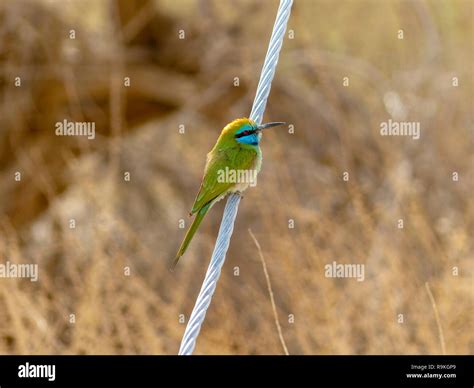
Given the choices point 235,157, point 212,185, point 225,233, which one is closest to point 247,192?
point 235,157

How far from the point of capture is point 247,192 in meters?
6.71

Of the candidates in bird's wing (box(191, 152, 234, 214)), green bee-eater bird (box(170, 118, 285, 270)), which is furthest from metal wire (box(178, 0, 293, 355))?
green bee-eater bird (box(170, 118, 285, 270))

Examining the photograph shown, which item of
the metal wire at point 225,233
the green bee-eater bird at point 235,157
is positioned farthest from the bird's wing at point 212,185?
the metal wire at point 225,233

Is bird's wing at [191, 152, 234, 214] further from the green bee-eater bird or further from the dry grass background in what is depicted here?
the dry grass background

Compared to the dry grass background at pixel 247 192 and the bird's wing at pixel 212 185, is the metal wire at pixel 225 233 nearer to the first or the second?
the bird's wing at pixel 212 185

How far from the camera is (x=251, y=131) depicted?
12.6ft

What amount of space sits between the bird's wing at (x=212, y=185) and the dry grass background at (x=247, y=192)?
2.00 metres

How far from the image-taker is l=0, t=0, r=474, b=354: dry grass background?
230 inches

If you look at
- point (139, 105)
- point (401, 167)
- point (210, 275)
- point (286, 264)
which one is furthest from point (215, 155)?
point (139, 105)

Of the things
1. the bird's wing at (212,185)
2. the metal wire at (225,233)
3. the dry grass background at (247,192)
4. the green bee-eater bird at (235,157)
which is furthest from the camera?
the dry grass background at (247,192)

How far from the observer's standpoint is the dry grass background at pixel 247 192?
5832mm

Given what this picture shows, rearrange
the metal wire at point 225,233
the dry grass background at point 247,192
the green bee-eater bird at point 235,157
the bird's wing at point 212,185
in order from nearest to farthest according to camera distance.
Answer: the metal wire at point 225,233 → the bird's wing at point 212,185 → the green bee-eater bird at point 235,157 → the dry grass background at point 247,192

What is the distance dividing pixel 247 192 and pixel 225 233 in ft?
13.7

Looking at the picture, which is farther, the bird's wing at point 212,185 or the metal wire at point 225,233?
the bird's wing at point 212,185
